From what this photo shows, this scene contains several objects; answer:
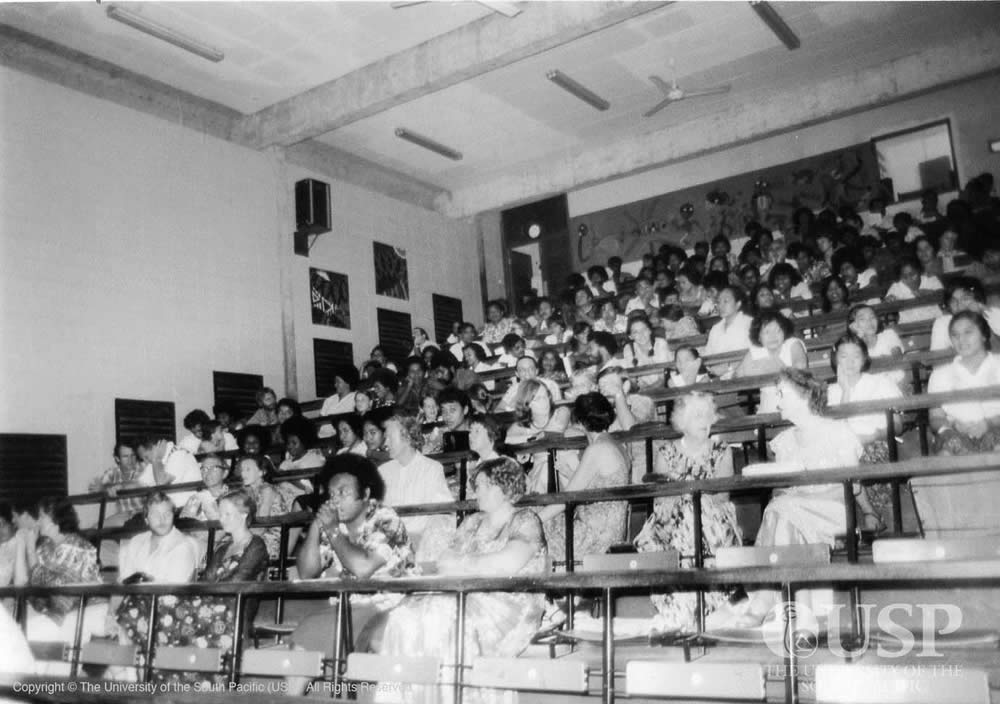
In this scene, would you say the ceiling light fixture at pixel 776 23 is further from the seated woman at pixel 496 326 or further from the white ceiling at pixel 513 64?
the seated woman at pixel 496 326

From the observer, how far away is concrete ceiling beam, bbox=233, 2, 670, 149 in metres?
6.91

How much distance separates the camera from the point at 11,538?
191 inches

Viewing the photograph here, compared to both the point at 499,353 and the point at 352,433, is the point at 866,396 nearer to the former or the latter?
the point at 352,433

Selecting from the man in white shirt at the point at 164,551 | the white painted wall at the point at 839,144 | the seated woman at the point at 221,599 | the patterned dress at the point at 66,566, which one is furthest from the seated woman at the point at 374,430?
the white painted wall at the point at 839,144

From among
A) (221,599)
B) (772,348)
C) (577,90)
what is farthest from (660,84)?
(221,599)

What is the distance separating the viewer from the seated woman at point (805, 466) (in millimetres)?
3092

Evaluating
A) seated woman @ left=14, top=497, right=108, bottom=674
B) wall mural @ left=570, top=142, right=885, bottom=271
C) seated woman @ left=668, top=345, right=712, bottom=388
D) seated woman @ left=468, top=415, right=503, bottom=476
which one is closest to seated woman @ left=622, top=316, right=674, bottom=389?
seated woman @ left=668, top=345, right=712, bottom=388

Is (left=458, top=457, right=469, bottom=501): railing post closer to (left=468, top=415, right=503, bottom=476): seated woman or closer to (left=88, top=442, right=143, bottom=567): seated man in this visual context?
(left=468, top=415, right=503, bottom=476): seated woman

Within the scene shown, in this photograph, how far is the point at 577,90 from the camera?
9133 mm

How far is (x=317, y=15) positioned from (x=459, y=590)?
643 cm

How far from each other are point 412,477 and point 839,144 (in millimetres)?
7479

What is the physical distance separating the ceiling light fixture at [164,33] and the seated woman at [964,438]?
6.37 m

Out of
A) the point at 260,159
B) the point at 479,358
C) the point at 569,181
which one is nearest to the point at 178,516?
the point at 479,358

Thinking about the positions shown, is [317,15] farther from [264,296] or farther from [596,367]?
[596,367]
